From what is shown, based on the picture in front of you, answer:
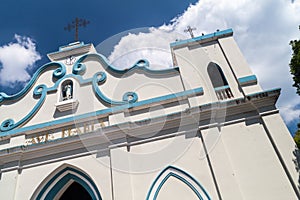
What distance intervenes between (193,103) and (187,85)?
0.71 meters

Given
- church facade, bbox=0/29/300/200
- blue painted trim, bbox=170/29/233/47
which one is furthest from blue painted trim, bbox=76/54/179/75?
blue painted trim, bbox=170/29/233/47

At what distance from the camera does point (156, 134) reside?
22.6 ft

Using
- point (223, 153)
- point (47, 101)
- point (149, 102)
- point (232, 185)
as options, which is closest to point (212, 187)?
point (232, 185)

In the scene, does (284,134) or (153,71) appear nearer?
(284,134)

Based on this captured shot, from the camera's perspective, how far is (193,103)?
7.12 meters

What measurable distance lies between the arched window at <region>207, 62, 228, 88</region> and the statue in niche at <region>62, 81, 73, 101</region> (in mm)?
4761

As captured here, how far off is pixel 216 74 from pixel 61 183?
5.89 m

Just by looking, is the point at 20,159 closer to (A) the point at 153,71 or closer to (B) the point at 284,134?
(A) the point at 153,71

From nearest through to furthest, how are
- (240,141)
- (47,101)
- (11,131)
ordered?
(240,141) → (11,131) → (47,101)

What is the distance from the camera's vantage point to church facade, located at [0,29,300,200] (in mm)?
6023

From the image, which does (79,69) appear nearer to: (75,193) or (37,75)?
(37,75)

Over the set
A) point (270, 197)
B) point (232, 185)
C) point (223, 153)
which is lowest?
point (270, 197)

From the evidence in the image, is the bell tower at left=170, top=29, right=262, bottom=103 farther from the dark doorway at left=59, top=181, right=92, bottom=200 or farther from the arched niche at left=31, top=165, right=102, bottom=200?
the dark doorway at left=59, top=181, right=92, bottom=200

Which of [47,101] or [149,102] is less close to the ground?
[47,101]
